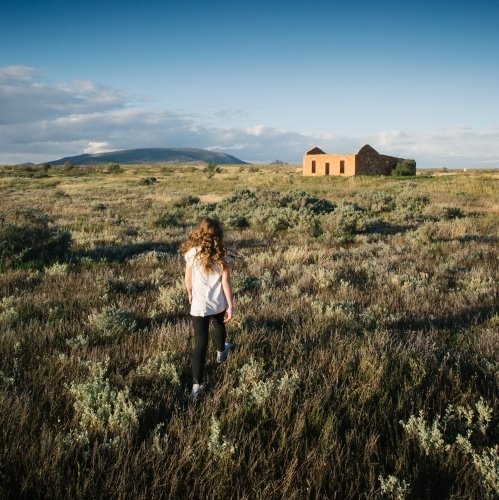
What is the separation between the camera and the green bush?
870 cm

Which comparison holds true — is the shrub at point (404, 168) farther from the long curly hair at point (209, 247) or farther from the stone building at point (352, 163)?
the long curly hair at point (209, 247)

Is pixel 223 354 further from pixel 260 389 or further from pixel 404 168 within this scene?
pixel 404 168

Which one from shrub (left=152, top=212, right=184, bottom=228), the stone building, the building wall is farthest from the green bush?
the building wall

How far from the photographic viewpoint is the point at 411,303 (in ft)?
20.1

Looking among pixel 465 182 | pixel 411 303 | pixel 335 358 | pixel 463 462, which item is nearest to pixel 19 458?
pixel 335 358

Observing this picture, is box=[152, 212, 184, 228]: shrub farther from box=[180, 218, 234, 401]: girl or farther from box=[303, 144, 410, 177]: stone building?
box=[303, 144, 410, 177]: stone building

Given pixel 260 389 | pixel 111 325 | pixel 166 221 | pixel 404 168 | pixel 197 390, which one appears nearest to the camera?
pixel 260 389

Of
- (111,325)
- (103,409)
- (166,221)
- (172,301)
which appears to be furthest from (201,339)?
(166,221)

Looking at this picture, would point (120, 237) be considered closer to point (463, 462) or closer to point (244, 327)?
point (244, 327)

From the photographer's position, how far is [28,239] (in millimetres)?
Result: 9117

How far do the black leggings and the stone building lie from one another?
1682 inches

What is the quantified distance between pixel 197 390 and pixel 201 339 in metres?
0.48

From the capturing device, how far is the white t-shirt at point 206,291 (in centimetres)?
377

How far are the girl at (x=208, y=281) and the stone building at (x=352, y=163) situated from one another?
140ft
